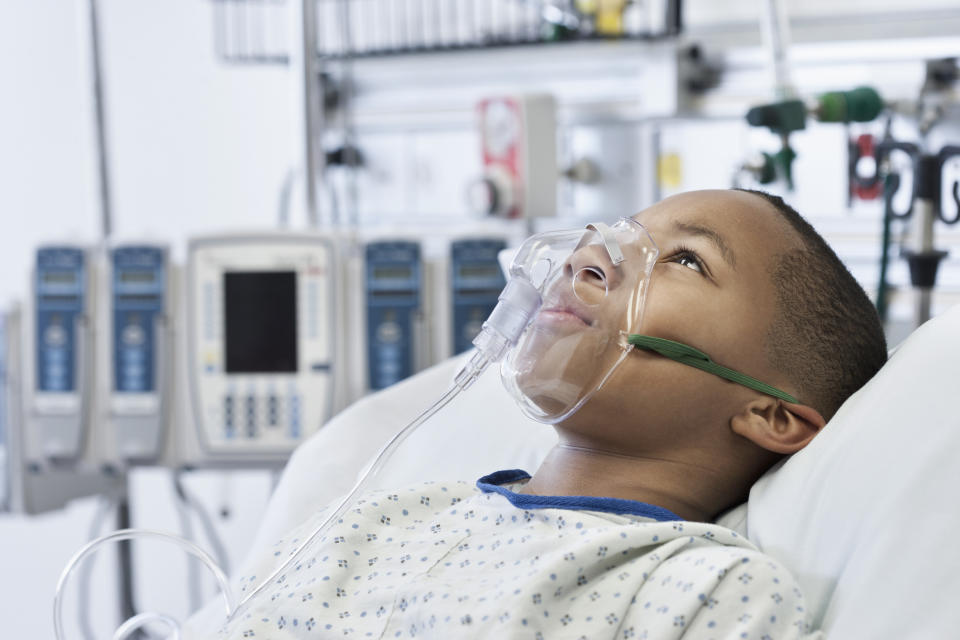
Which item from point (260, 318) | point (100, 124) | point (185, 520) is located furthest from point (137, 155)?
point (260, 318)

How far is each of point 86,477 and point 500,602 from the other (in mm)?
1942

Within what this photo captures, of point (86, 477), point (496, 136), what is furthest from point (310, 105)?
point (86, 477)

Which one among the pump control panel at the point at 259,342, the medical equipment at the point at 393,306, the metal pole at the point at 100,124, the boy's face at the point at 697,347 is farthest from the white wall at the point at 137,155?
the boy's face at the point at 697,347

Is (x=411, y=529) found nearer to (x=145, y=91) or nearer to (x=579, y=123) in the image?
(x=579, y=123)

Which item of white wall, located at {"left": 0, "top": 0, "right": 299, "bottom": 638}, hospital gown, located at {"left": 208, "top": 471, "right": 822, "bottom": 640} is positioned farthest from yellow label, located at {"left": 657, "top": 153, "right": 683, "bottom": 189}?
white wall, located at {"left": 0, "top": 0, "right": 299, "bottom": 638}

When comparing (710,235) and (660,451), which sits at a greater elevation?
(710,235)

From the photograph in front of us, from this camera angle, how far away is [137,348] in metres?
2.39

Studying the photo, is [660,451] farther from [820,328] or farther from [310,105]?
[310,105]

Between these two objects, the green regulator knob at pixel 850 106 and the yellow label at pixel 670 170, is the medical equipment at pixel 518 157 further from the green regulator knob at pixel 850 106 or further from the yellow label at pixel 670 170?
the green regulator knob at pixel 850 106

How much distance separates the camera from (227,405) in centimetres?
238

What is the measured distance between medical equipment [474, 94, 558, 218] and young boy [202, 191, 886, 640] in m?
1.32

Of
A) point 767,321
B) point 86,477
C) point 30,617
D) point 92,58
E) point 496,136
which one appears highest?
point 92,58

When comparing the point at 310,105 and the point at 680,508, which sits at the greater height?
Result: the point at 310,105

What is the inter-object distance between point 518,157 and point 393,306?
51cm
